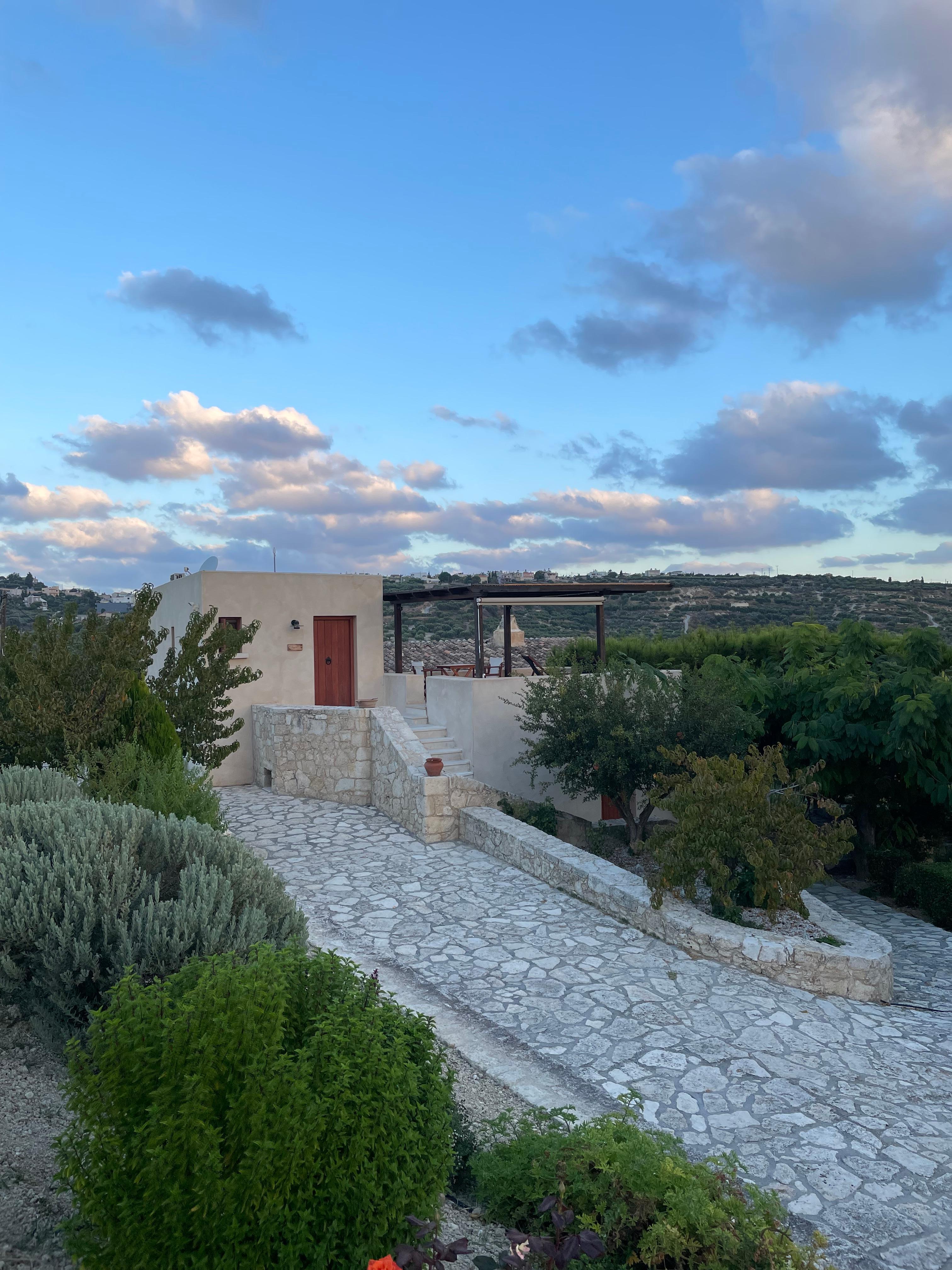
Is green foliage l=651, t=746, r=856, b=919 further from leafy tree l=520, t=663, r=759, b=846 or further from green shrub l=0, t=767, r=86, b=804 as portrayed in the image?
green shrub l=0, t=767, r=86, b=804

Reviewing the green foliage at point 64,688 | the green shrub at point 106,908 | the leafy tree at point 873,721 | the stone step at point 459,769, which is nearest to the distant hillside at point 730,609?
the stone step at point 459,769

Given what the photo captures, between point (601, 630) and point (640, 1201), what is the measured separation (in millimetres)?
12417

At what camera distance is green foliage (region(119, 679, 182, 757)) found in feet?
30.2

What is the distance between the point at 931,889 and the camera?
37.0 ft

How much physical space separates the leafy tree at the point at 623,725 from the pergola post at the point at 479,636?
1.71 metres

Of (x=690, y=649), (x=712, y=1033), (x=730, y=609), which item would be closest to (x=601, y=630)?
(x=690, y=649)

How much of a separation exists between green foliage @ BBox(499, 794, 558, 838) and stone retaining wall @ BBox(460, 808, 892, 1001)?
9.26 feet

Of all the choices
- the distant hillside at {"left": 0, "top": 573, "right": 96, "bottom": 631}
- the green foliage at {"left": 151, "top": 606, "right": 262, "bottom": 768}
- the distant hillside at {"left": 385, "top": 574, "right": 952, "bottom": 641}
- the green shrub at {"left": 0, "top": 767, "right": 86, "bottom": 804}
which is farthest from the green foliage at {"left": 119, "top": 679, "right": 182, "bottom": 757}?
the distant hillside at {"left": 0, "top": 573, "right": 96, "bottom": 631}

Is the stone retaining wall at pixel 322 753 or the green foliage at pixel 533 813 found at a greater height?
the stone retaining wall at pixel 322 753

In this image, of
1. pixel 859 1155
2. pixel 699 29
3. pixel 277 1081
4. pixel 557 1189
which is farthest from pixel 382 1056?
pixel 699 29

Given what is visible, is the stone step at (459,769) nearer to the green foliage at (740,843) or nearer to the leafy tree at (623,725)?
the leafy tree at (623,725)

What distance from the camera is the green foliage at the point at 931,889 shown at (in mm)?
11055

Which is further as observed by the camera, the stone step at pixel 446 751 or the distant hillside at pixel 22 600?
the distant hillside at pixel 22 600

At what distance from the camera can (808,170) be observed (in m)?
10.8
